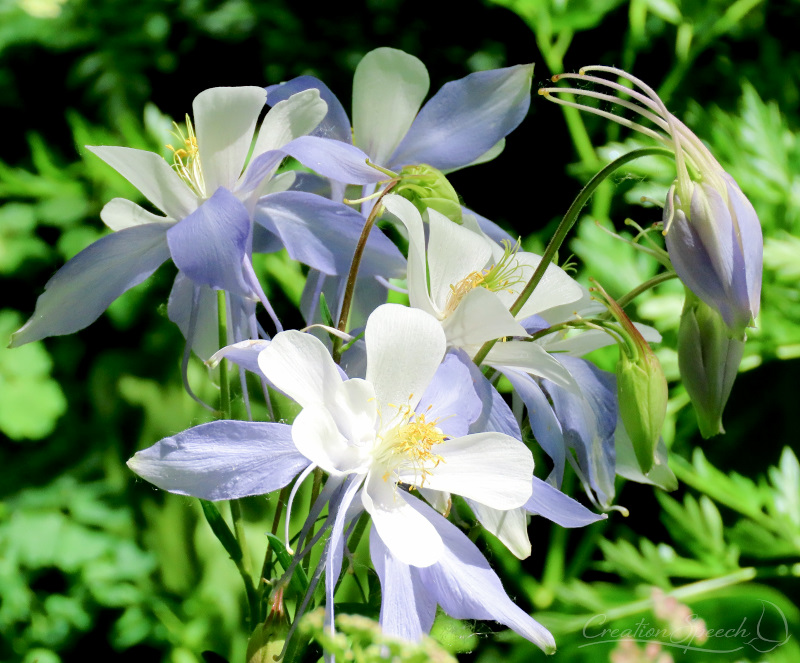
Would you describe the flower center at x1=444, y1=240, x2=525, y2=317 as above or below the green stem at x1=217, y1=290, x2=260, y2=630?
above

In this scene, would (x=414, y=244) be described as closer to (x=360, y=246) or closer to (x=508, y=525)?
(x=360, y=246)

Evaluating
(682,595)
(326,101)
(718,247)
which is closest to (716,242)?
(718,247)

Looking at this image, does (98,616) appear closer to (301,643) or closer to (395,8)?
(301,643)

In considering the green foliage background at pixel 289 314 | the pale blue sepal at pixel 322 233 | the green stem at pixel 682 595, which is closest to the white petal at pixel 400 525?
the pale blue sepal at pixel 322 233

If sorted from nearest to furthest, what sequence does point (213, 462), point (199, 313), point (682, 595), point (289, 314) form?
point (213, 462), point (199, 313), point (682, 595), point (289, 314)

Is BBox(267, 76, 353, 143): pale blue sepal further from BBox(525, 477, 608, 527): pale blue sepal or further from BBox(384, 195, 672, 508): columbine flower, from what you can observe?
BBox(525, 477, 608, 527): pale blue sepal

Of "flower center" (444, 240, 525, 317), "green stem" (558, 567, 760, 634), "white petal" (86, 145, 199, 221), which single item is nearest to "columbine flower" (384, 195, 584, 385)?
"flower center" (444, 240, 525, 317)

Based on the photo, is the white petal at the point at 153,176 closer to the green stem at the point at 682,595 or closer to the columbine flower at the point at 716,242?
the columbine flower at the point at 716,242
